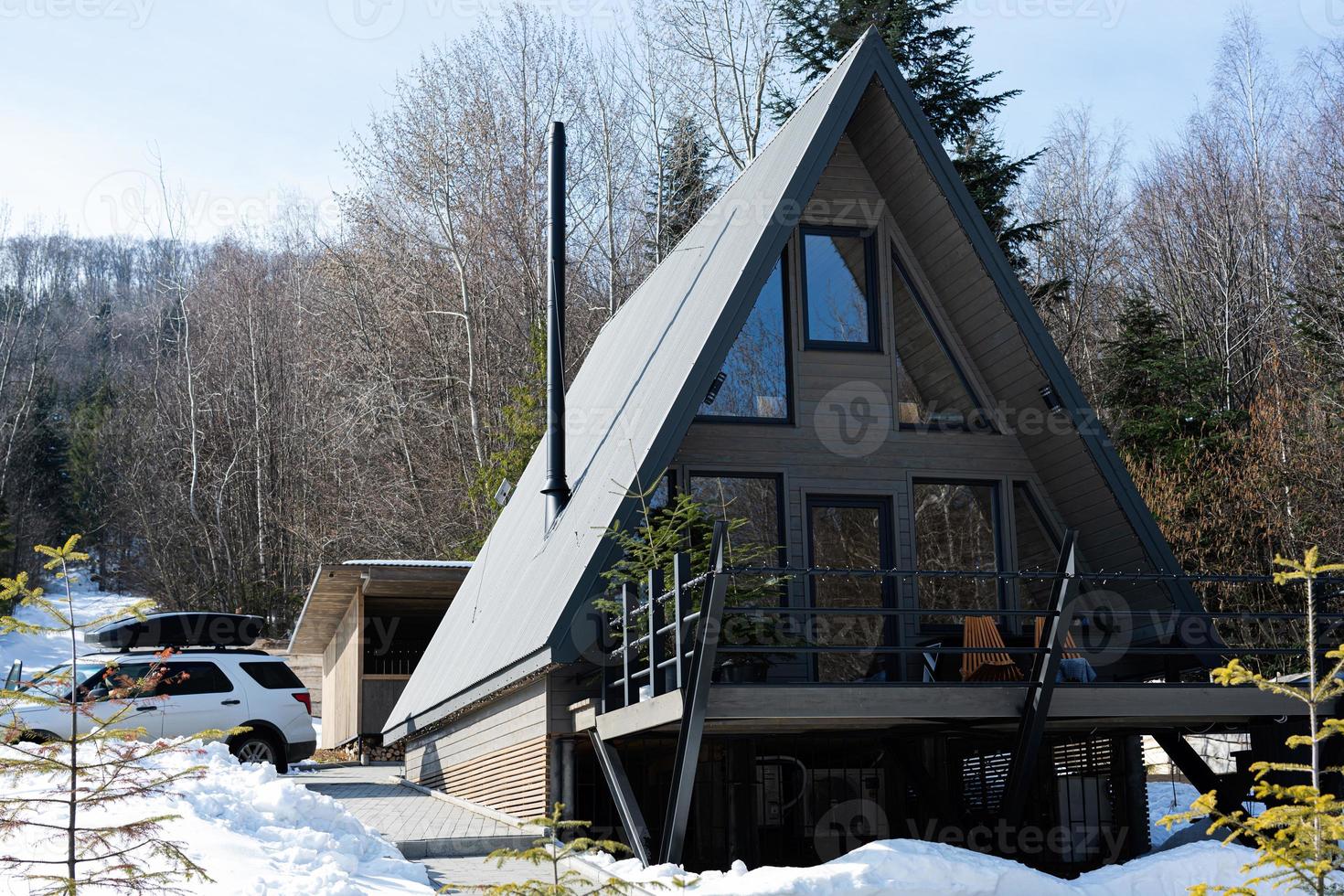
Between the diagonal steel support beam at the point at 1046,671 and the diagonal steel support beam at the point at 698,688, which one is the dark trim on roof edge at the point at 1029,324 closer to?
the diagonal steel support beam at the point at 1046,671

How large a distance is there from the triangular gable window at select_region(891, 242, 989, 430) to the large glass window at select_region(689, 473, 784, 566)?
1.75 meters

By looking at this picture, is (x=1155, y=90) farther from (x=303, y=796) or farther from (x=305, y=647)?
(x=303, y=796)

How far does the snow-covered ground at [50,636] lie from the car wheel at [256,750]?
1516cm

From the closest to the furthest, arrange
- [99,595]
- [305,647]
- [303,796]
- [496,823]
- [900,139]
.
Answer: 1. [303,796]
2. [496,823]
3. [900,139]
4. [305,647]
5. [99,595]

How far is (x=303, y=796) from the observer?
396 inches

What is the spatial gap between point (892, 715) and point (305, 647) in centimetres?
2360

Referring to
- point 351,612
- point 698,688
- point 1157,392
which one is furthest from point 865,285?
point 1157,392

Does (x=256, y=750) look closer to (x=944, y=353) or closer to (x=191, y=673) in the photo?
(x=191, y=673)

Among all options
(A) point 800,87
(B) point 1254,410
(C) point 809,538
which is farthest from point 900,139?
(A) point 800,87

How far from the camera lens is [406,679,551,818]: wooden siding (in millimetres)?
11445

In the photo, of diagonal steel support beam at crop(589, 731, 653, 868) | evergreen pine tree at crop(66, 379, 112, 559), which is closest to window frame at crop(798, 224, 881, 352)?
diagonal steel support beam at crop(589, 731, 653, 868)

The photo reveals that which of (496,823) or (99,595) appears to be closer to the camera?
(496,823)

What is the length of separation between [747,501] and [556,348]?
Answer: 162 inches

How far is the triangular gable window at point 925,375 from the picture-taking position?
13352mm
